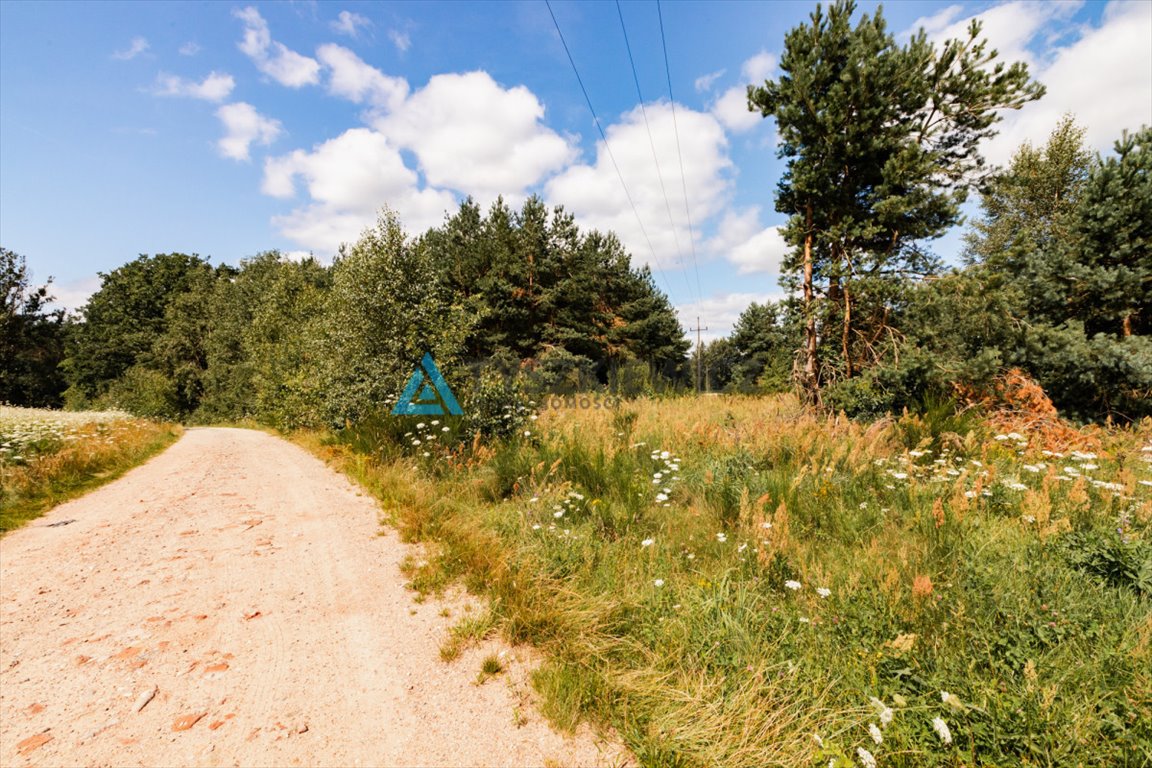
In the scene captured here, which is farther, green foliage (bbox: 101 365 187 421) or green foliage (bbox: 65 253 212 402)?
green foliage (bbox: 65 253 212 402)

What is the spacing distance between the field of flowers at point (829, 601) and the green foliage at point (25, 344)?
54.9 meters

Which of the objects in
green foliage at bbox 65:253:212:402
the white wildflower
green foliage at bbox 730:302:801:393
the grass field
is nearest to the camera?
the white wildflower

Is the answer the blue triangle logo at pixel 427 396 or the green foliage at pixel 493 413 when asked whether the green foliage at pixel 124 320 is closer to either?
the blue triangle logo at pixel 427 396

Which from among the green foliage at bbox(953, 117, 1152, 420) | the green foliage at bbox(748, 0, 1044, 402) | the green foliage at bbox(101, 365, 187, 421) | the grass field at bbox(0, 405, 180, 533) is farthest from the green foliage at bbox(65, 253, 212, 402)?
the green foliage at bbox(953, 117, 1152, 420)

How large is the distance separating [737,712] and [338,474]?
853 centimetres

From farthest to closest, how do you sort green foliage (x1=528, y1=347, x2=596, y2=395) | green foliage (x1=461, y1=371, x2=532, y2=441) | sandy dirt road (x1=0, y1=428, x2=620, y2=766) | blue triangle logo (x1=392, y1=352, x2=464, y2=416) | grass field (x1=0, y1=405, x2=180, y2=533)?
green foliage (x1=528, y1=347, x2=596, y2=395) < blue triangle logo (x1=392, y1=352, x2=464, y2=416) < green foliage (x1=461, y1=371, x2=532, y2=441) < grass field (x1=0, y1=405, x2=180, y2=533) < sandy dirt road (x1=0, y1=428, x2=620, y2=766)

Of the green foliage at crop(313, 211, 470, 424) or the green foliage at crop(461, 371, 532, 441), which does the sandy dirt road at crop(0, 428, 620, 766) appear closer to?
the green foliage at crop(461, 371, 532, 441)

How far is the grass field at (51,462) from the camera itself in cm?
623

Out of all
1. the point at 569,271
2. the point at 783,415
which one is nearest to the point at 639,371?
the point at 569,271

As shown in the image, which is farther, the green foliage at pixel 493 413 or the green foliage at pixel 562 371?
the green foliage at pixel 562 371

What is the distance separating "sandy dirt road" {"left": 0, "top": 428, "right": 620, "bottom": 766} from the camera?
7.81 ft

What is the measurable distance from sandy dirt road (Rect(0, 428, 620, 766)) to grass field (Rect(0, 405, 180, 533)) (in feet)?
5.29

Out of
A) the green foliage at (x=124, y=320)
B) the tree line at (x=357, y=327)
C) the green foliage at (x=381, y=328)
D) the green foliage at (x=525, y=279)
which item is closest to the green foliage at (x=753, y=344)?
the tree line at (x=357, y=327)

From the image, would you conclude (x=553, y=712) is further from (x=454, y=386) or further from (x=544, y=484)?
(x=454, y=386)
